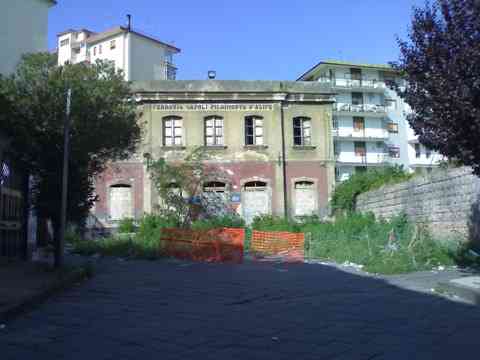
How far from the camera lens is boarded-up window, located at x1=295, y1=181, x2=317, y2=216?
90.7 ft

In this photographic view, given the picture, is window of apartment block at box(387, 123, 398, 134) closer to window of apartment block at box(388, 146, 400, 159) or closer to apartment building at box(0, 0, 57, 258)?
window of apartment block at box(388, 146, 400, 159)

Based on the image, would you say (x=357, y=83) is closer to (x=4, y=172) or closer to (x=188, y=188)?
(x=188, y=188)

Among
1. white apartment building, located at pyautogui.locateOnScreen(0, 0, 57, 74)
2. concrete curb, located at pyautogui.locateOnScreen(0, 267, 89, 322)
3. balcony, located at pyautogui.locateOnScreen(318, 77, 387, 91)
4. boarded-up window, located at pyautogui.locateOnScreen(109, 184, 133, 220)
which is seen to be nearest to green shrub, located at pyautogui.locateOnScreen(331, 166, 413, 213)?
boarded-up window, located at pyautogui.locateOnScreen(109, 184, 133, 220)

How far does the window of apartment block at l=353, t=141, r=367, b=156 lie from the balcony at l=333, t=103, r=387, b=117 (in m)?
3.22

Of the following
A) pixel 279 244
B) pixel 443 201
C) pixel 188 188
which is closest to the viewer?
Result: pixel 443 201

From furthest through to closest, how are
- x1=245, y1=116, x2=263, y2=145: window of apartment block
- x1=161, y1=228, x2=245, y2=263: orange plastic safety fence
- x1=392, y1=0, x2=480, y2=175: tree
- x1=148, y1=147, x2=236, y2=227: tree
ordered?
x1=245, y1=116, x2=263, y2=145: window of apartment block
x1=148, y1=147, x2=236, y2=227: tree
x1=161, y1=228, x2=245, y2=263: orange plastic safety fence
x1=392, y1=0, x2=480, y2=175: tree

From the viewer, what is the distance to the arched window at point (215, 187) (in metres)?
27.4

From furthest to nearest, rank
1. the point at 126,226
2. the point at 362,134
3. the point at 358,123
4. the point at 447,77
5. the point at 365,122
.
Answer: the point at 365,122 → the point at 358,123 → the point at 362,134 → the point at 126,226 → the point at 447,77

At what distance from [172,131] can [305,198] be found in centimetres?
756

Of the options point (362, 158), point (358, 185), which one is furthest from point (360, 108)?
point (358, 185)

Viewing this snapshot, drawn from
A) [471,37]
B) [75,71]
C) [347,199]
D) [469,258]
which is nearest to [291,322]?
[471,37]

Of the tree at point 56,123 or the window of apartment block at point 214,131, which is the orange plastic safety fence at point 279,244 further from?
the tree at point 56,123

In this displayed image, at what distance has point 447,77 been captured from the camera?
841cm

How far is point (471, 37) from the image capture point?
328 inches
